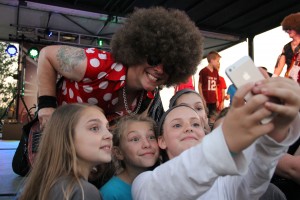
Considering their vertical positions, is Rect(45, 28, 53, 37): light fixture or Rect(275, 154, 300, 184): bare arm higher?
Rect(45, 28, 53, 37): light fixture

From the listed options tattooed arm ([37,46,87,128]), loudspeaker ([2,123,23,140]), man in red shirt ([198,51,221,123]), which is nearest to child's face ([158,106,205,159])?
tattooed arm ([37,46,87,128])

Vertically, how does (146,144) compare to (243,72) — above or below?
below

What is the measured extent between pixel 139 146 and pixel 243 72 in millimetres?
798

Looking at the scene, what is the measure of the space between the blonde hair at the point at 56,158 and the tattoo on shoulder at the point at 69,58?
0.34 metres

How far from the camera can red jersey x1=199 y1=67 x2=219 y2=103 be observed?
13.8 ft

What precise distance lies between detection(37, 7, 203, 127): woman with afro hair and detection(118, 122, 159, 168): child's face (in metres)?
0.25

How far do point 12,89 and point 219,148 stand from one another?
11568 mm

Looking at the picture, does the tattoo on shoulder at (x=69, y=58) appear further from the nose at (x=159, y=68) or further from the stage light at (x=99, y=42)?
the stage light at (x=99, y=42)

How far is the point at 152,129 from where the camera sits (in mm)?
1350

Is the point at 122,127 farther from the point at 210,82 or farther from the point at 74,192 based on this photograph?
the point at 210,82

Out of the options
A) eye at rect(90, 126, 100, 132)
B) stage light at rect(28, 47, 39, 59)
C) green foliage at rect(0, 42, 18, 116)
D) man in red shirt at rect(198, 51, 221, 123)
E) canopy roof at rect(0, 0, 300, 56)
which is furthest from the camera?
green foliage at rect(0, 42, 18, 116)

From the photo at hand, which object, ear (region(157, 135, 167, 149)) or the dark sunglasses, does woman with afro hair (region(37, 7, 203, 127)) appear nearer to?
the dark sunglasses

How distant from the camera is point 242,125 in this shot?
0.49 meters

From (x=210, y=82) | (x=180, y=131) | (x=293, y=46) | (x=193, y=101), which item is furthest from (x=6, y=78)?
(x=180, y=131)
